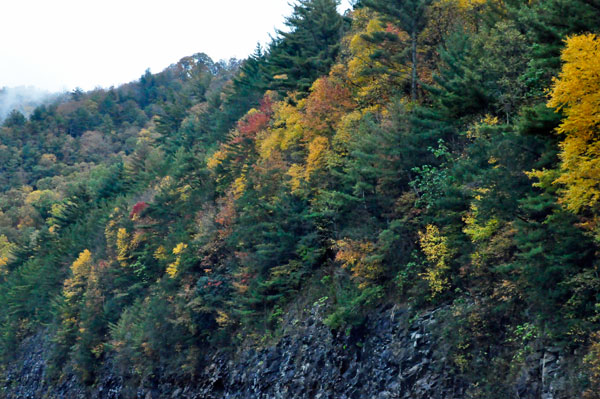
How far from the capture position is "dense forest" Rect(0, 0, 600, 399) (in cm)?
1463

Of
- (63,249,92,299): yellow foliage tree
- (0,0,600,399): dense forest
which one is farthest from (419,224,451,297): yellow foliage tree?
(63,249,92,299): yellow foliage tree

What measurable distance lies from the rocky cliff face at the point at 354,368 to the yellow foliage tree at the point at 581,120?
440 cm

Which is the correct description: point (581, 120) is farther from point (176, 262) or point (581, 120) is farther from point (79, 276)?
point (79, 276)

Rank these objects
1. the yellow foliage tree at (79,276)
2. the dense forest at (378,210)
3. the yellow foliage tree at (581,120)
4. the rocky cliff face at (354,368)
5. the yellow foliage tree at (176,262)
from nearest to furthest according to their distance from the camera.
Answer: the yellow foliage tree at (581,120)
the dense forest at (378,210)
the rocky cliff face at (354,368)
the yellow foliage tree at (176,262)
the yellow foliage tree at (79,276)

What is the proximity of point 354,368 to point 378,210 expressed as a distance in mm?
6757

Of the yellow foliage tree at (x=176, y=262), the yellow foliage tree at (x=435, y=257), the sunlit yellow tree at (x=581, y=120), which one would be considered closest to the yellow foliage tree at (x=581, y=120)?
the sunlit yellow tree at (x=581, y=120)

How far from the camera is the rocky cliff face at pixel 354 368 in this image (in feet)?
54.5

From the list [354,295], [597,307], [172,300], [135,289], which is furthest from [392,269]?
[135,289]

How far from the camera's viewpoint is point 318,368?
23.6 m

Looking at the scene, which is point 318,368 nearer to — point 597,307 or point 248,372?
point 248,372

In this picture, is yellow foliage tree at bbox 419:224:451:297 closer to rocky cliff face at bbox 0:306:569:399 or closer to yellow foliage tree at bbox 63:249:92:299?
rocky cliff face at bbox 0:306:569:399

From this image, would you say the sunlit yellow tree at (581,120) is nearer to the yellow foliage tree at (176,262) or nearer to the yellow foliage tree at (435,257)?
the yellow foliage tree at (435,257)

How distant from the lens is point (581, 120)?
13289mm

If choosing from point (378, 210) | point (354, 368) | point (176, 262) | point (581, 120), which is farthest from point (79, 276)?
point (581, 120)
